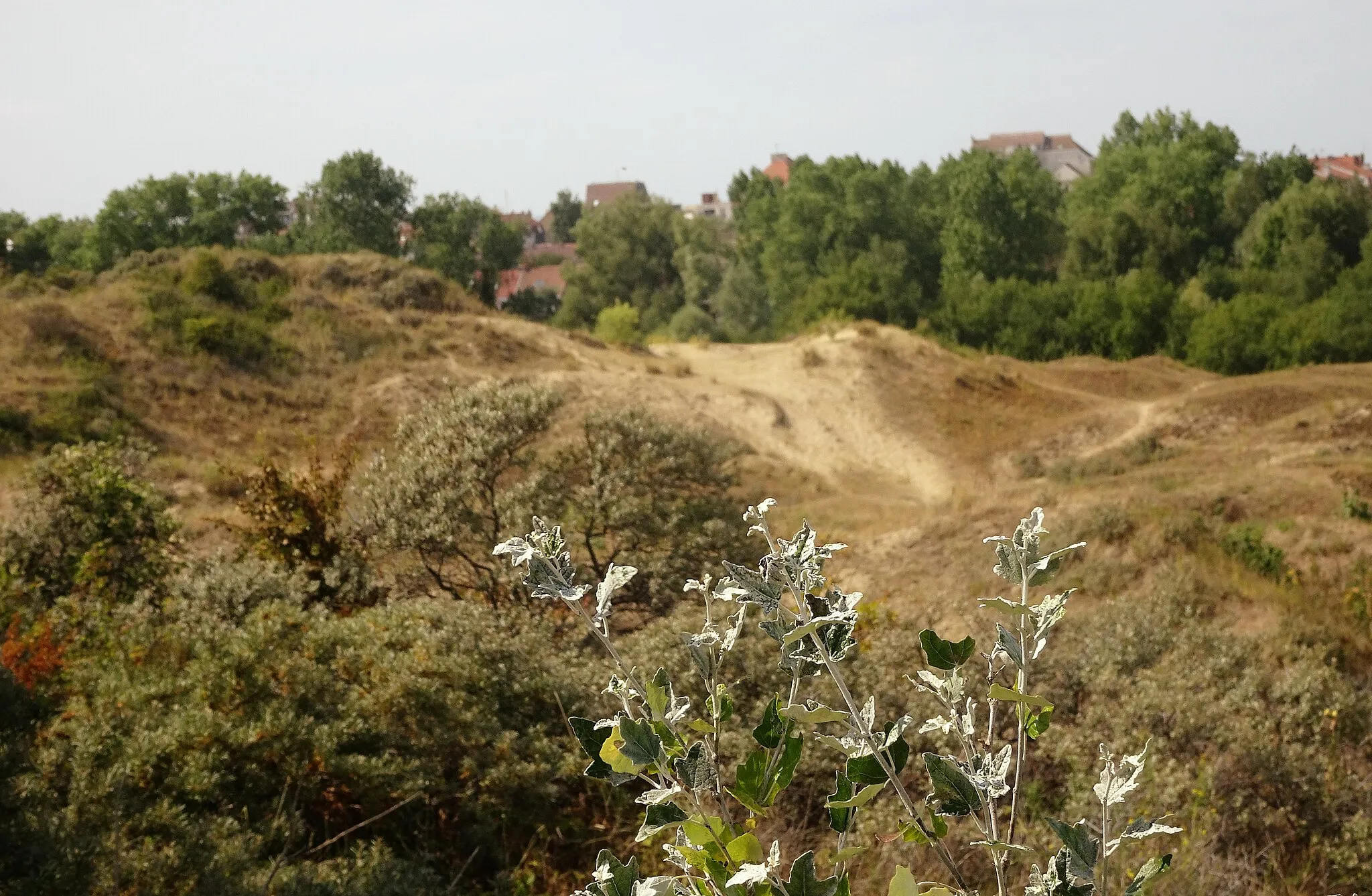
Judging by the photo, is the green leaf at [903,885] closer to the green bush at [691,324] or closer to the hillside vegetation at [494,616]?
the hillside vegetation at [494,616]

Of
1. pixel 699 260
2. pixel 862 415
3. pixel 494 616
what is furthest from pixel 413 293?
pixel 494 616

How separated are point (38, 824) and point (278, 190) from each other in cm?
4352

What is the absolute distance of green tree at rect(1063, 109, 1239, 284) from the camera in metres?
46.0

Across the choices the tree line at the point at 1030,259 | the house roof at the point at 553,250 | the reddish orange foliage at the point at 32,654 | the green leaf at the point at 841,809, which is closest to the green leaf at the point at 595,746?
the green leaf at the point at 841,809

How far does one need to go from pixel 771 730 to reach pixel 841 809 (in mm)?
185

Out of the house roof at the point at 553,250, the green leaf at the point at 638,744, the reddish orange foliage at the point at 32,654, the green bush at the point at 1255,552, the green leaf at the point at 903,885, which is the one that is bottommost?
the green bush at the point at 1255,552

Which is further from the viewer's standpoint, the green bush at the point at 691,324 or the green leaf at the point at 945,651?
the green bush at the point at 691,324

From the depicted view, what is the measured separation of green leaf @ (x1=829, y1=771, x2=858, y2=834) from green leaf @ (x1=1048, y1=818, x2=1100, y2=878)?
315mm

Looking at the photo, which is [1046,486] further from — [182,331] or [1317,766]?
[182,331]

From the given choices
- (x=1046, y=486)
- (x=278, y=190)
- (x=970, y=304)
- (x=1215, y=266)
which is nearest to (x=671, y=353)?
(x=970, y=304)

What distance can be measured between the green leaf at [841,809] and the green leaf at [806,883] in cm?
11

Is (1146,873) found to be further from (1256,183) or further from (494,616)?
(1256,183)

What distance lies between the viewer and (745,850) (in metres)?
1.66

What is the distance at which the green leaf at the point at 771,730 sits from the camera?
178 centimetres
